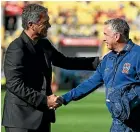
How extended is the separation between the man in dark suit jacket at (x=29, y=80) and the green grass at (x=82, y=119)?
7286 millimetres

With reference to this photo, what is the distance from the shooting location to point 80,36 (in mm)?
48875

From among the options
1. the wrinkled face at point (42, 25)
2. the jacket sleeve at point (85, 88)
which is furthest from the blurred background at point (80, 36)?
the wrinkled face at point (42, 25)

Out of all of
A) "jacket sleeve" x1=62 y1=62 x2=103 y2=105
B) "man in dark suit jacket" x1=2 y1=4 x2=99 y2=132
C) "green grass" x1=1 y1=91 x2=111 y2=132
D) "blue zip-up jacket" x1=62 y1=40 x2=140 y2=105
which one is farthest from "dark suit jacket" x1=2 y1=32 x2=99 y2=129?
"green grass" x1=1 y1=91 x2=111 y2=132

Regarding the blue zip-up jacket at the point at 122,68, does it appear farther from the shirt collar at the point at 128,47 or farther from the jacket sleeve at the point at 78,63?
the jacket sleeve at the point at 78,63

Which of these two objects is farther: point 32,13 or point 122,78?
point 32,13

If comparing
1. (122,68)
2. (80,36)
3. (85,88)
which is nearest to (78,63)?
(85,88)

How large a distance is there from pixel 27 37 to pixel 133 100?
48.6 inches

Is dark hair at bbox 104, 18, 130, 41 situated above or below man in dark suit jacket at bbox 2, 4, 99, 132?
above

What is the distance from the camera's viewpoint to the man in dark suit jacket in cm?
669

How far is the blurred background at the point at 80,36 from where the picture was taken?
16.8m

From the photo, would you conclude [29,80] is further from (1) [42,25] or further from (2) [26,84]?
(1) [42,25]

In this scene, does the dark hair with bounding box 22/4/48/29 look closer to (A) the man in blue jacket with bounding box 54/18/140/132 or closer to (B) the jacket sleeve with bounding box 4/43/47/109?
(B) the jacket sleeve with bounding box 4/43/47/109

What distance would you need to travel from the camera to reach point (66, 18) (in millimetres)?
31672

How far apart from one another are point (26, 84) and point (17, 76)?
150mm
